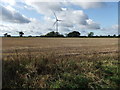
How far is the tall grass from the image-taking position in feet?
19.1

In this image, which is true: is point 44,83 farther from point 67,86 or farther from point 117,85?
point 117,85

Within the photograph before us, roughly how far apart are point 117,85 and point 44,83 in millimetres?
3028

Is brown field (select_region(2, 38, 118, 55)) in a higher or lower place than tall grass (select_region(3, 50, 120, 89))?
higher

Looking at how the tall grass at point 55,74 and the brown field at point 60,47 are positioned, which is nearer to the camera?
the tall grass at point 55,74

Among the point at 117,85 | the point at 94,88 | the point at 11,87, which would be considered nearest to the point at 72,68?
the point at 94,88

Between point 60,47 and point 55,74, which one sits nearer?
point 55,74

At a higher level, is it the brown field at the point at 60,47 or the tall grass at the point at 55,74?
the brown field at the point at 60,47

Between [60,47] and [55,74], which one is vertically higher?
[60,47]

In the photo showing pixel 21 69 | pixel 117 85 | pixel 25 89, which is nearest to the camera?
pixel 25 89

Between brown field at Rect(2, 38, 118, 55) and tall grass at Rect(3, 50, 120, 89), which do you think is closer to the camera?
tall grass at Rect(3, 50, 120, 89)

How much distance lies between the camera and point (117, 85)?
5949 mm

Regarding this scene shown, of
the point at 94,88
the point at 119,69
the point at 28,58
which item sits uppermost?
the point at 28,58

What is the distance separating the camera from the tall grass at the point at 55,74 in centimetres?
581

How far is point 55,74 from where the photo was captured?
21.5 ft
